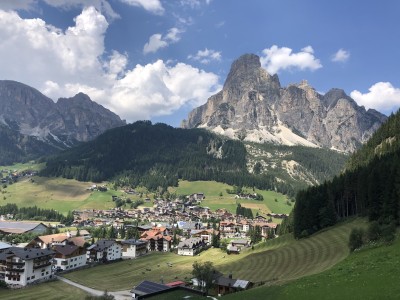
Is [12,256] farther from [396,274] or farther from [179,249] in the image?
[396,274]

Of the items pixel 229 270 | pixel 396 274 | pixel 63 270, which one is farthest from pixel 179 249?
pixel 396 274

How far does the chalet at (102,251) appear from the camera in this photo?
142875mm

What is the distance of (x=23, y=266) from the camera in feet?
348

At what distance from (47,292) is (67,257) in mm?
32308

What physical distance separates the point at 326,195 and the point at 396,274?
72720 mm

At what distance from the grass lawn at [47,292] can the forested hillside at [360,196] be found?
205 feet

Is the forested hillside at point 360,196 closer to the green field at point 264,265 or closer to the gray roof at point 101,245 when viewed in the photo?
the green field at point 264,265

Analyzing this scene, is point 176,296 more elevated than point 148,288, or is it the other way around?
point 176,296

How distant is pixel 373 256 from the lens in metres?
58.3

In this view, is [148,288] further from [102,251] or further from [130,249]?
[130,249]

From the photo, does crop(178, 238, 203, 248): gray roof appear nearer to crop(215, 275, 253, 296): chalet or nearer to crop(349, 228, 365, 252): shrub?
crop(215, 275, 253, 296): chalet

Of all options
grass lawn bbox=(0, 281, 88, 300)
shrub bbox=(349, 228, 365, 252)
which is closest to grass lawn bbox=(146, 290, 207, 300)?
grass lawn bbox=(0, 281, 88, 300)

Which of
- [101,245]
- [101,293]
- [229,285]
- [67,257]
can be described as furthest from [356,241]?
[101,245]

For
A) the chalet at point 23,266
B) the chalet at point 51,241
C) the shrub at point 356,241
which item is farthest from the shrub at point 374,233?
the chalet at point 51,241
